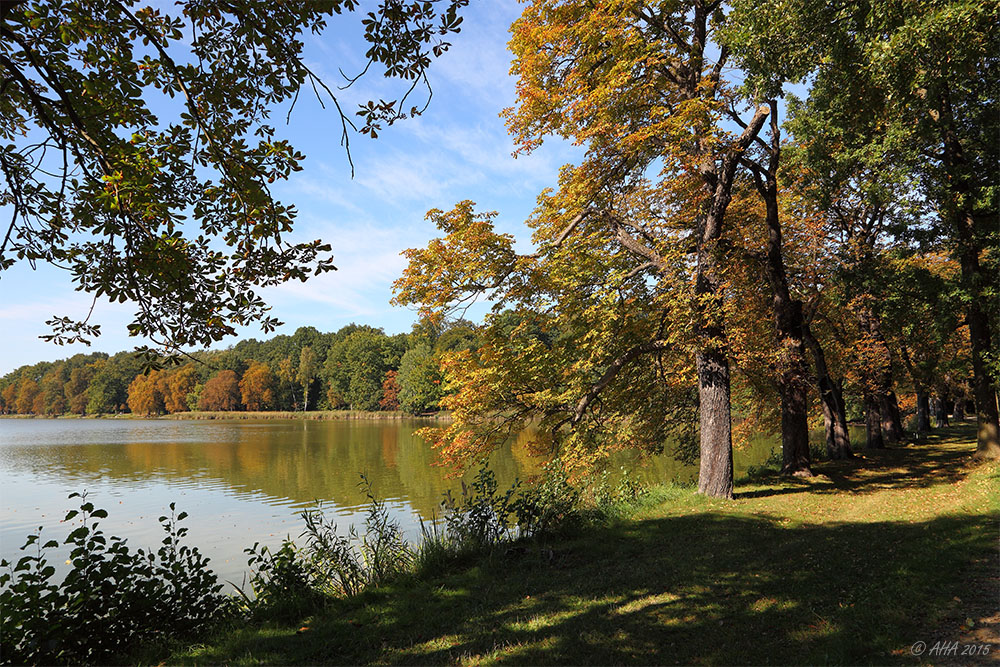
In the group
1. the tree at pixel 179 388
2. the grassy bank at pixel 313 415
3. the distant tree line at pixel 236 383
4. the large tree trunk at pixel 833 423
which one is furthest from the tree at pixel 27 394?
the large tree trunk at pixel 833 423

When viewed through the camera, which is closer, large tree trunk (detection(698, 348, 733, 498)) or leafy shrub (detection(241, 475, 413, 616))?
leafy shrub (detection(241, 475, 413, 616))

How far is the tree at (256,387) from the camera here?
10038cm

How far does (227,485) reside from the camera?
20.9 metres

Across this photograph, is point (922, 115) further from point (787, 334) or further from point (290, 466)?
point (290, 466)

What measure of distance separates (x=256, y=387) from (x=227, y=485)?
87.1 metres

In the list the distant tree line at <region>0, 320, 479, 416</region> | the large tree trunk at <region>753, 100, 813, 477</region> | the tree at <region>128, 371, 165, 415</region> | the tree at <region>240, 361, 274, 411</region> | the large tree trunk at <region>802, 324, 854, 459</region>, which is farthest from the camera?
the tree at <region>128, 371, 165, 415</region>

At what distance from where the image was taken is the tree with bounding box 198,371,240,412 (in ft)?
330

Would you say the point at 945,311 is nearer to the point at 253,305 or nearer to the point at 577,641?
the point at 577,641

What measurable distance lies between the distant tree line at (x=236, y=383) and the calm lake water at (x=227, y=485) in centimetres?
5253

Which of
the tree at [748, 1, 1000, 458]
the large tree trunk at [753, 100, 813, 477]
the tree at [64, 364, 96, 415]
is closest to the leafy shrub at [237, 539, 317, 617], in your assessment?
the tree at [748, 1, 1000, 458]

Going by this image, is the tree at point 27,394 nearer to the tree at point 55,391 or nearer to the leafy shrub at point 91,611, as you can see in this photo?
the tree at point 55,391

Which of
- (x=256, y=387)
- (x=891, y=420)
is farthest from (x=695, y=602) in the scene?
(x=256, y=387)

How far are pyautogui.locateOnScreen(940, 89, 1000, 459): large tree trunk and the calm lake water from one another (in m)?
7.86

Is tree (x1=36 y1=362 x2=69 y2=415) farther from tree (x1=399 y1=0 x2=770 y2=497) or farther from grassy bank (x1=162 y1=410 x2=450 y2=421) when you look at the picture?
tree (x1=399 y1=0 x2=770 y2=497)
